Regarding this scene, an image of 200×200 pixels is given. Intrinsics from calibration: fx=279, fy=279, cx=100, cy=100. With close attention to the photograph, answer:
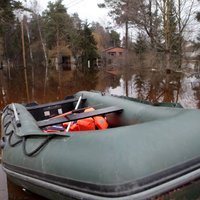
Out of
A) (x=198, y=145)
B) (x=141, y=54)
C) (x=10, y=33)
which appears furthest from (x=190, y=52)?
(x=10, y=33)

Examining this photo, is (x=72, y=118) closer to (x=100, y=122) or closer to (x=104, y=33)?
(x=100, y=122)

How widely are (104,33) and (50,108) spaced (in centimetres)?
4895

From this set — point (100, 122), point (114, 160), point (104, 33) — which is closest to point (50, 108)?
point (100, 122)

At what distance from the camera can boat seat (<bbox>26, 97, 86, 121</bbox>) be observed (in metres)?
4.50

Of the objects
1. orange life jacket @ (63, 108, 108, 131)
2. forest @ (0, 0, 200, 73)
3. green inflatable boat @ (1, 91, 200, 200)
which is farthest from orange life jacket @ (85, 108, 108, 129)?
forest @ (0, 0, 200, 73)

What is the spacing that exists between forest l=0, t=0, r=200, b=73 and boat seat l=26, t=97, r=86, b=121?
1354cm

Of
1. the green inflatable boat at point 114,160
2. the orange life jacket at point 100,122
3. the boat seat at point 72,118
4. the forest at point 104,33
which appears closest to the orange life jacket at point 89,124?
the orange life jacket at point 100,122

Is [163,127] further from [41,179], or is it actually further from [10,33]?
[10,33]

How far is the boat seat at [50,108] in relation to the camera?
4495mm

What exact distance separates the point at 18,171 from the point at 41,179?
0.42 metres

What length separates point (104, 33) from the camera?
51.9 m

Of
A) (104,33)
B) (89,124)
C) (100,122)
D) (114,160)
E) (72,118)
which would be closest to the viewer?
(114,160)

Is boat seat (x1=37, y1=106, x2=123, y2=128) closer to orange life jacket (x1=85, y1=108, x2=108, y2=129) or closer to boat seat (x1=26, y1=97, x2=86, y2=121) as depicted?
orange life jacket (x1=85, y1=108, x2=108, y2=129)

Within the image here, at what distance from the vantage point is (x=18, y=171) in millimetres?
2604
